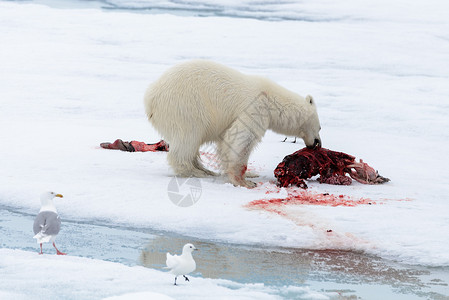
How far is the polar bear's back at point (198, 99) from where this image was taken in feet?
19.2

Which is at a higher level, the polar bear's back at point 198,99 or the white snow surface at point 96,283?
the polar bear's back at point 198,99

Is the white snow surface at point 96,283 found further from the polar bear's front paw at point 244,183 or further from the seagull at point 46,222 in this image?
the polar bear's front paw at point 244,183

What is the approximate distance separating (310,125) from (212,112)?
0.99 metres

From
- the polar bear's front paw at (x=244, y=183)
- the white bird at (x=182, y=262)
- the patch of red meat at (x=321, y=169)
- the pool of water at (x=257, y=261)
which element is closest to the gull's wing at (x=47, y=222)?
the pool of water at (x=257, y=261)

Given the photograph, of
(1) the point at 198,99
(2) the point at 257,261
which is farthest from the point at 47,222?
(1) the point at 198,99

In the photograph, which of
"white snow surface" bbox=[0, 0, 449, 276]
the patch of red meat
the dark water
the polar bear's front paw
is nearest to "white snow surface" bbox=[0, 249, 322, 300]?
"white snow surface" bbox=[0, 0, 449, 276]

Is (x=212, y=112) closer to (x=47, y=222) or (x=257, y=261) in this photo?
(x=257, y=261)

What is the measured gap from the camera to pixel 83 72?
1226 cm

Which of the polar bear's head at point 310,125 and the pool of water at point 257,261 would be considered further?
the polar bear's head at point 310,125

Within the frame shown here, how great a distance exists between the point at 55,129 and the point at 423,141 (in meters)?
4.59

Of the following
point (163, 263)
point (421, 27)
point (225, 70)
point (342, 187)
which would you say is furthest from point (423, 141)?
point (421, 27)

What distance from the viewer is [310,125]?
6324mm

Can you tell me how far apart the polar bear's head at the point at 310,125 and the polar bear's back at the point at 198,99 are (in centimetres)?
55

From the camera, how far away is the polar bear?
5859mm
